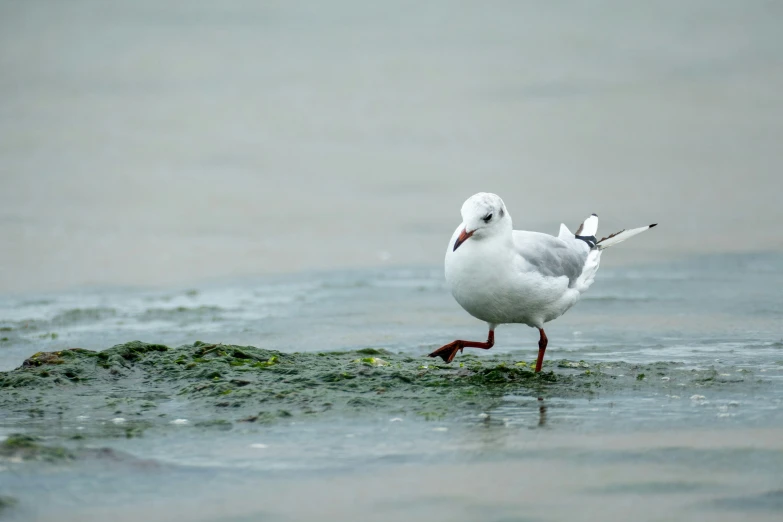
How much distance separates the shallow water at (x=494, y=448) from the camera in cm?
404

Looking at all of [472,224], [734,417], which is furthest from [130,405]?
[734,417]

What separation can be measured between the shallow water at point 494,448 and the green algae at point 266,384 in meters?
0.04

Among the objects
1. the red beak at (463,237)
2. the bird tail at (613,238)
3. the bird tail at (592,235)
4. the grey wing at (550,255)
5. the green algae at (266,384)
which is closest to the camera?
the green algae at (266,384)

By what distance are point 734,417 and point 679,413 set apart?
0.26 metres

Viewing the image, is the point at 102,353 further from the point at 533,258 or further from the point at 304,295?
the point at 304,295

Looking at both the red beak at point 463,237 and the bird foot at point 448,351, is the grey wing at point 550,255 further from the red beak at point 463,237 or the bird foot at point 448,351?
the bird foot at point 448,351

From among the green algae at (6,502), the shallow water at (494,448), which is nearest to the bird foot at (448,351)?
the shallow water at (494,448)

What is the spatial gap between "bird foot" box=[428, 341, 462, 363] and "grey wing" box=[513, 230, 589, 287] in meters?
0.69

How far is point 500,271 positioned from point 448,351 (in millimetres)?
773

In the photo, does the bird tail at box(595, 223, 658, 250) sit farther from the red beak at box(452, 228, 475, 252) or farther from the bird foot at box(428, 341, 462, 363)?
the red beak at box(452, 228, 475, 252)

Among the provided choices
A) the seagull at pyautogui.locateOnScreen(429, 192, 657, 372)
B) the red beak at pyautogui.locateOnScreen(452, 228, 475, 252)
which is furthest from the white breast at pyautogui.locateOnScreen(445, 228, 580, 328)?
the red beak at pyautogui.locateOnScreen(452, 228, 475, 252)

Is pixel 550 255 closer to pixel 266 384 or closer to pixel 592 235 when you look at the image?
pixel 592 235

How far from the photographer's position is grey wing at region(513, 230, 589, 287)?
627 centimetres

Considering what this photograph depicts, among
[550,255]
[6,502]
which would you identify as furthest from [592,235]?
[6,502]
